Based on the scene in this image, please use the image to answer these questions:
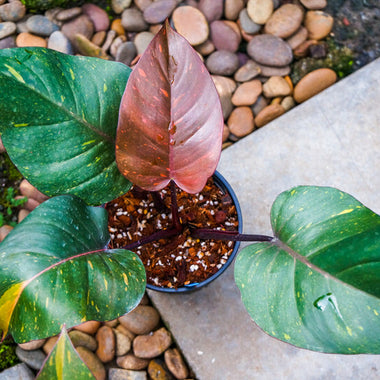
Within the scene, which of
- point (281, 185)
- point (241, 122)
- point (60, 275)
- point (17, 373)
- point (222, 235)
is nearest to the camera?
point (60, 275)

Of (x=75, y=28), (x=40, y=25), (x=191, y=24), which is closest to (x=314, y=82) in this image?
(x=191, y=24)

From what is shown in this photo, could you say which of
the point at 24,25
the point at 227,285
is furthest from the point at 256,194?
the point at 24,25

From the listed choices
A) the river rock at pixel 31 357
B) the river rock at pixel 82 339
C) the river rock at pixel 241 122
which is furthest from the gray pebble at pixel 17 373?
the river rock at pixel 241 122

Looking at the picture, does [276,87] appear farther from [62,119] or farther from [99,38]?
[62,119]

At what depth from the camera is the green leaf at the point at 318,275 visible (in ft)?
2.49

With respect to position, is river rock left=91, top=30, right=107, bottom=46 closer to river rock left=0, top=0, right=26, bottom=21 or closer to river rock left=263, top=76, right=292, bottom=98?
river rock left=0, top=0, right=26, bottom=21

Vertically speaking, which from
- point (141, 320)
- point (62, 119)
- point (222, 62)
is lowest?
point (141, 320)

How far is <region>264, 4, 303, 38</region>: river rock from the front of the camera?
160 centimetres

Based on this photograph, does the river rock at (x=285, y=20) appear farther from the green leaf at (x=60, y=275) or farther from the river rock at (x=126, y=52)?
the green leaf at (x=60, y=275)

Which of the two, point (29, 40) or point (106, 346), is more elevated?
point (29, 40)

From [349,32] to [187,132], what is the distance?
45.1 inches

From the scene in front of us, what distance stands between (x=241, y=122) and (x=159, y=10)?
51cm

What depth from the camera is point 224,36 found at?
162 centimetres

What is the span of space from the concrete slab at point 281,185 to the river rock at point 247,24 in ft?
1.15
